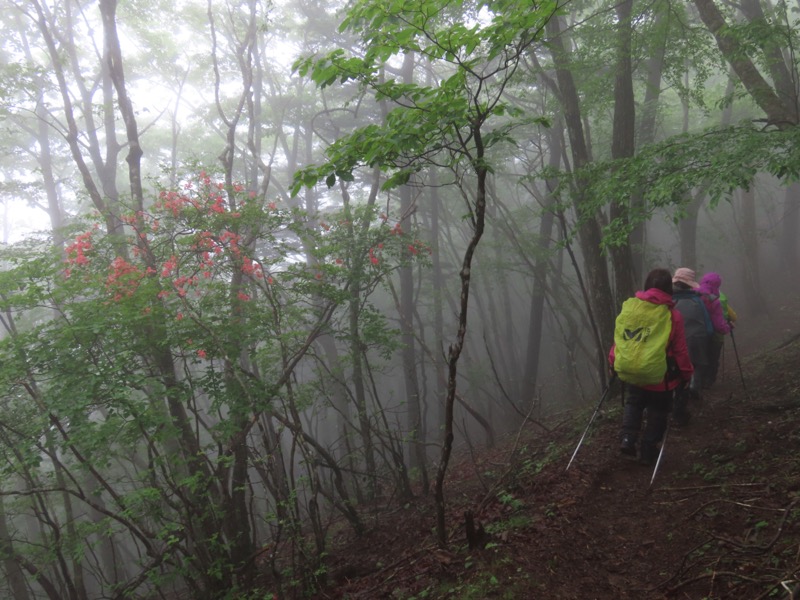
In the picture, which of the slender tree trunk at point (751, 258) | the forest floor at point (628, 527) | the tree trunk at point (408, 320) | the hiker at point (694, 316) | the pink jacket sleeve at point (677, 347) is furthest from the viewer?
the slender tree trunk at point (751, 258)

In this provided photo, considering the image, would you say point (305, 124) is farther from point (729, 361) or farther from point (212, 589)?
point (212, 589)

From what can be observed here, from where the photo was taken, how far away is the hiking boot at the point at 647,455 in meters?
4.51

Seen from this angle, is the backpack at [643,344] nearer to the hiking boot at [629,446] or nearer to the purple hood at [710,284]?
the hiking boot at [629,446]

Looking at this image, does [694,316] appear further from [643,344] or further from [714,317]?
[643,344]

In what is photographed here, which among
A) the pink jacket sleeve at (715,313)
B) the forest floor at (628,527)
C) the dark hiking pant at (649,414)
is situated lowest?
the forest floor at (628,527)

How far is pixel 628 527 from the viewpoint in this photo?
363cm

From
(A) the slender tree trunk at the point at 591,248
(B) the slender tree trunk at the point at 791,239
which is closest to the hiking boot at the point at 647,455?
(A) the slender tree trunk at the point at 591,248

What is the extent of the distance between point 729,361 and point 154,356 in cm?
945

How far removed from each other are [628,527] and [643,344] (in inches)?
60.1

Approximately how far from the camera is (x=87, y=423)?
4402 mm

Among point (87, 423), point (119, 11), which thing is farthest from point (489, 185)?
point (87, 423)

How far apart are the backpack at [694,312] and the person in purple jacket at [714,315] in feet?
0.28

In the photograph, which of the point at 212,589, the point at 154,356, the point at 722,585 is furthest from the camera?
the point at 154,356

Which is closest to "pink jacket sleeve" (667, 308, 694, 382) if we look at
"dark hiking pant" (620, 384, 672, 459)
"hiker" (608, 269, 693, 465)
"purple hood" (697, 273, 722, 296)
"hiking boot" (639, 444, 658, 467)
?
"hiker" (608, 269, 693, 465)
